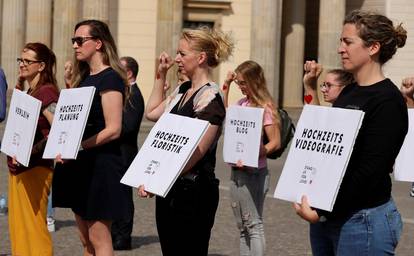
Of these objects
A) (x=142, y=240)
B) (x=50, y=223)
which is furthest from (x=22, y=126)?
(x=50, y=223)

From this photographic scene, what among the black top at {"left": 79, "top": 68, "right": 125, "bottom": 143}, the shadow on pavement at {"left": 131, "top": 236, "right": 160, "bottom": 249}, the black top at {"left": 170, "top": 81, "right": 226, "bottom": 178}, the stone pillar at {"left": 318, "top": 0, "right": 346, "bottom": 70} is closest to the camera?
the black top at {"left": 170, "top": 81, "right": 226, "bottom": 178}

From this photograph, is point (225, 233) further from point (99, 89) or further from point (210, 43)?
point (210, 43)

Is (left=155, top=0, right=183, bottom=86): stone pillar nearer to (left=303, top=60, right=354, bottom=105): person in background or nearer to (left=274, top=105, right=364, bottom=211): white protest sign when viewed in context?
(left=303, top=60, right=354, bottom=105): person in background

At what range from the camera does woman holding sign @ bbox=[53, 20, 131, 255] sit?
758cm

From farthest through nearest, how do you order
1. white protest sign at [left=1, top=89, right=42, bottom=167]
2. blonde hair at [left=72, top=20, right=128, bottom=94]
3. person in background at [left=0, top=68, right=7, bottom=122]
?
person in background at [left=0, top=68, right=7, bottom=122], white protest sign at [left=1, top=89, right=42, bottom=167], blonde hair at [left=72, top=20, right=128, bottom=94]

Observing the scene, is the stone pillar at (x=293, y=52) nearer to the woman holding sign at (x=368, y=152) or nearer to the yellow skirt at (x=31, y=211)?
the yellow skirt at (x=31, y=211)

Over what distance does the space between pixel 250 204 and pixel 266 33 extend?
26681mm

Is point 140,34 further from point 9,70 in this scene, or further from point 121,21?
point 9,70

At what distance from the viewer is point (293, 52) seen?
3981 centimetres

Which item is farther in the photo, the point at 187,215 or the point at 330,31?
the point at 330,31

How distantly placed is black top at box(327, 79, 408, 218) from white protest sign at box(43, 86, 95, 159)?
2.32m

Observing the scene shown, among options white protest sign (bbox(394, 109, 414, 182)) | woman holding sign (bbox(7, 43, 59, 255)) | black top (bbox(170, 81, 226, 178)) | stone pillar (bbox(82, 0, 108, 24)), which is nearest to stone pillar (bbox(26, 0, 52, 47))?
stone pillar (bbox(82, 0, 108, 24))

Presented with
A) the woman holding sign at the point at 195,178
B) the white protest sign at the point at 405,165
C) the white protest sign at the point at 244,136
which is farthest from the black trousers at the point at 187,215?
the white protest sign at the point at 244,136

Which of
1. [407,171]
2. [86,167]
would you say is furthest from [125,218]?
[407,171]
